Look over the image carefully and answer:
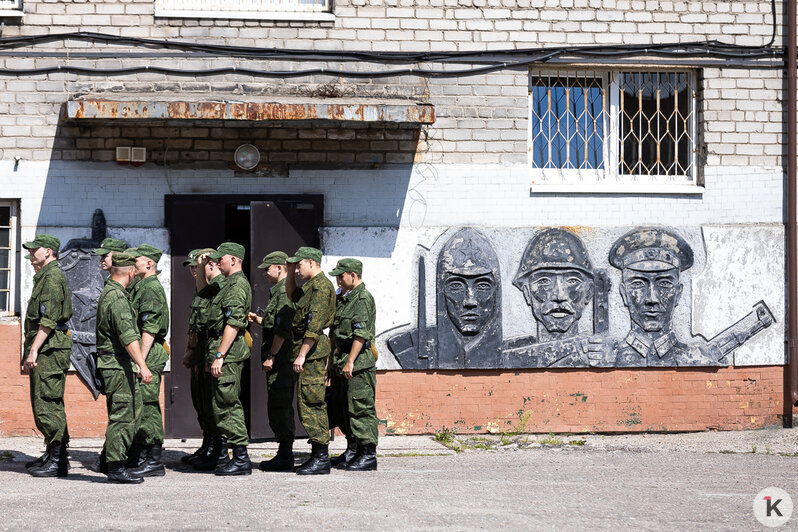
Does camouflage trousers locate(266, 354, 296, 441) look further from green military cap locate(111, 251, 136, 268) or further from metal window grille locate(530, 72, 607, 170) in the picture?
metal window grille locate(530, 72, 607, 170)

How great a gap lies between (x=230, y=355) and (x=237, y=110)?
2.53 meters

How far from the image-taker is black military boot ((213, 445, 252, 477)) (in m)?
8.22

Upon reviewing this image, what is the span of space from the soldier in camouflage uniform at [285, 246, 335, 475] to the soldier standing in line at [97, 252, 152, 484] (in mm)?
1244

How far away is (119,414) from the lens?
7742 mm

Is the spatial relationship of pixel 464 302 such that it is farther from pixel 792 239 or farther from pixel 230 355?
pixel 792 239

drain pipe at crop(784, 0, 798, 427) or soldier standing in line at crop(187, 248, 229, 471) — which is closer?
soldier standing in line at crop(187, 248, 229, 471)

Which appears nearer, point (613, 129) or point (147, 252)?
point (147, 252)

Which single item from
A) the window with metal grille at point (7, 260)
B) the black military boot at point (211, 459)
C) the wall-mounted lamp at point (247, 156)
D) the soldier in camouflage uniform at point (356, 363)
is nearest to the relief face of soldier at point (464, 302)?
the soldier in camouflage uniform at point (356, 363)

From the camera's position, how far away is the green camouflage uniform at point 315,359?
8.27 m

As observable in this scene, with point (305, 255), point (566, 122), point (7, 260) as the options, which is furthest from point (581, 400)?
point (7, 260)

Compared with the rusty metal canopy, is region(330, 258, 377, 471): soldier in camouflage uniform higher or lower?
lower

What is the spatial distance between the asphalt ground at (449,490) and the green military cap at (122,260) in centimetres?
166

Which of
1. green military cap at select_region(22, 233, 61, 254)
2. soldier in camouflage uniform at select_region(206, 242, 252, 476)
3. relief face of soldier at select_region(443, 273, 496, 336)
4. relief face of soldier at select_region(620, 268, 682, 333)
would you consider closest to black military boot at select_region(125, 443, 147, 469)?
soldier in camouflage uniform at select_region(206, 242, 252, 476)

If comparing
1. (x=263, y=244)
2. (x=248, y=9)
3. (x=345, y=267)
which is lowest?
(x=345, y=267)
